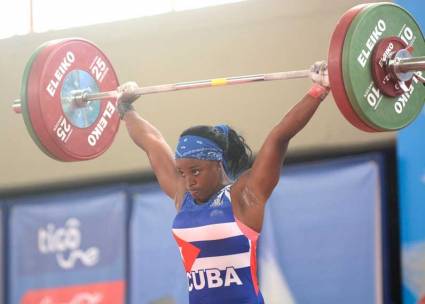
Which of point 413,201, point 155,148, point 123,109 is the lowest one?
point 413,201

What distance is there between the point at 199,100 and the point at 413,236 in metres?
1.81

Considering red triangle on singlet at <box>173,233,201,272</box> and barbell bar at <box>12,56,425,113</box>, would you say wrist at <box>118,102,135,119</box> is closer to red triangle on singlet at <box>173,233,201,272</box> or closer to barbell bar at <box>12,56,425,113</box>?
barbell bar at <box>12,56,425,113</box>

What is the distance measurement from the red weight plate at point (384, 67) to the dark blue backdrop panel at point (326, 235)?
6.34 ft

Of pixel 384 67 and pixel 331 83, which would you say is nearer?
pixel 331 83

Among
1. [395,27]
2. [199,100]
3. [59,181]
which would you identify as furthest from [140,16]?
[395,27]

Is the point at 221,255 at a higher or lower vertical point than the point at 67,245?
higher

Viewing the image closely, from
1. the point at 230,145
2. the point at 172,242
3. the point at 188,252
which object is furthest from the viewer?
the point at 172,242

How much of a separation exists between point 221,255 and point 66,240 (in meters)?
3.45

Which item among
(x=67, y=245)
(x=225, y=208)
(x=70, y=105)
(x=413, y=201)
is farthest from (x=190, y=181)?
(x=67, y=245)

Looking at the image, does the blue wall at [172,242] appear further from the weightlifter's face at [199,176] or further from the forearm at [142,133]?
the weightlifter's face at [199,176]

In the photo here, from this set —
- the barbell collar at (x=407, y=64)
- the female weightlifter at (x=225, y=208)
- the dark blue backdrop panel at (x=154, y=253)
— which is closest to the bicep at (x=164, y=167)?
the female weightlifter at (x=225, y=208)

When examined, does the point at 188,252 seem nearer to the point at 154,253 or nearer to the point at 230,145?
the point at 230,145

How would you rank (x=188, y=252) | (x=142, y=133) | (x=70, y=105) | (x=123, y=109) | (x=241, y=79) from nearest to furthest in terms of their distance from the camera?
(x=188, y=252)
(x=241, y=79)
(x=142, y=133)
(x=123, y=109)
(x=70, y=105)

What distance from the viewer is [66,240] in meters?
6.64
